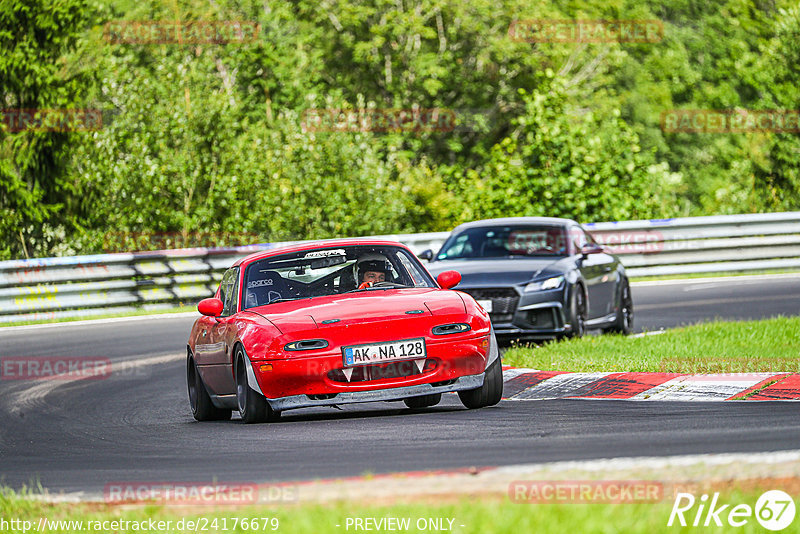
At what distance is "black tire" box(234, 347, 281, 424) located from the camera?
969 cm

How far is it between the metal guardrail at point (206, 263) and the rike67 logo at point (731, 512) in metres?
18.0

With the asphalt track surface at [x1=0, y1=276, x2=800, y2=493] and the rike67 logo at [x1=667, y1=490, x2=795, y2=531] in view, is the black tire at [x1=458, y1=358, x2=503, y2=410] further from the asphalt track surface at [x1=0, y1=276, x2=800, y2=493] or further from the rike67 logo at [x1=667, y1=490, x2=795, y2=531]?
the rike67 logo at [x1=667, y1=490, x2=795, y2=531]

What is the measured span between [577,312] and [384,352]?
5.90 meters

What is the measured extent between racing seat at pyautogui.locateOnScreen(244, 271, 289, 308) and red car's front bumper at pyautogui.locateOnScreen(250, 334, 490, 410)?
43.7 inches

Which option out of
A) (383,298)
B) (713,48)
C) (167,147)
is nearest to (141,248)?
(167,147)

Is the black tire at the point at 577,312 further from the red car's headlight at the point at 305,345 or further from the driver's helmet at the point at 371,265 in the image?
the red car's headlight at the point at 305,345

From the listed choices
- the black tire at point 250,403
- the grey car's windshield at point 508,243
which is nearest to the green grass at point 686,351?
the grey car's windshield at point 508,243

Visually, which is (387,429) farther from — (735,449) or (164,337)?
(164,337)

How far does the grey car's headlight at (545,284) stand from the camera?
1448cm

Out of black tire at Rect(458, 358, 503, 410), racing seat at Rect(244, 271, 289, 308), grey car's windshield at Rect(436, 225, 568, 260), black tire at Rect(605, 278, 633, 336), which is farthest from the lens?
black tire at Rect(605, 278, 633, 336)

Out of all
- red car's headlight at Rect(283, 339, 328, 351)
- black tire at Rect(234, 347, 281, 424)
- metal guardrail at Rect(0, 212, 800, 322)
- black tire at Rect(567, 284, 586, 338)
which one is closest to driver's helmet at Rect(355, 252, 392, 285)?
black tire at Rect(234, 347, 281, 424)

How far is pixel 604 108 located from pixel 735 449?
1734 inches

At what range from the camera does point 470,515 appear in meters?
5.17

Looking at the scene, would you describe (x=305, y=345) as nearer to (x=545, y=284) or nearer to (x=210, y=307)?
(x=210, y=307)
